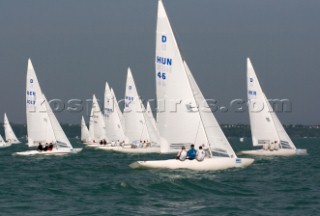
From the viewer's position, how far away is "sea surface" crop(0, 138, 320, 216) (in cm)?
1894

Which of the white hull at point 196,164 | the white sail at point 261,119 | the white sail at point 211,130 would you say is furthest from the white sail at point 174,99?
the white sail at point 261,119

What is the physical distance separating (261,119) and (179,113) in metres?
20.8

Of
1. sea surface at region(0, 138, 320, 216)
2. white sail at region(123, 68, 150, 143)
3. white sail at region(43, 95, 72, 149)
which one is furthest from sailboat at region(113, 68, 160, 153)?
sea surface at region(0, 138, 320, 216)

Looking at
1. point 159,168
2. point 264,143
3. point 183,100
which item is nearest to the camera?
point 159,168

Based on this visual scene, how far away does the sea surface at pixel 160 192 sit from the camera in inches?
746

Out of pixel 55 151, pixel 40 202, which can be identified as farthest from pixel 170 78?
pixel 55 151

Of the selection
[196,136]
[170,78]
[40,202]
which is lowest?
[40,202]

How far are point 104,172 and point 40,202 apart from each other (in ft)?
36.7

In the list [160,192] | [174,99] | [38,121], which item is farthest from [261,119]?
[160,192]

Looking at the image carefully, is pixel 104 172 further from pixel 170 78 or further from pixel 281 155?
pixel 281 155

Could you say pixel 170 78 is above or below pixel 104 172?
above

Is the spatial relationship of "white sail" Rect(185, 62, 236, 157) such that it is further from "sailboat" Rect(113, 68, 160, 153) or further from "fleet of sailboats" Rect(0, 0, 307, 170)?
"sailboat" Rect(113, 68, 160, 153)

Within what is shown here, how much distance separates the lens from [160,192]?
22.6 meters

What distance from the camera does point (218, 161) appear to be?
2975 centimetres
